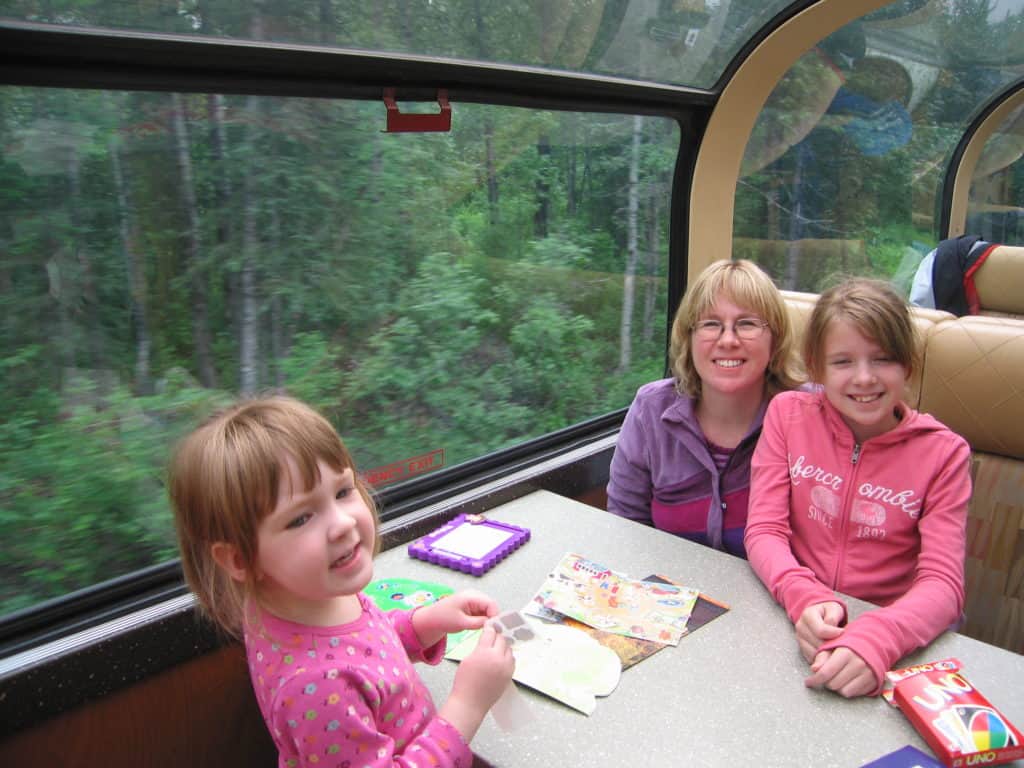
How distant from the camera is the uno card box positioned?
1.16 meters

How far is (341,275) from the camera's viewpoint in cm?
233

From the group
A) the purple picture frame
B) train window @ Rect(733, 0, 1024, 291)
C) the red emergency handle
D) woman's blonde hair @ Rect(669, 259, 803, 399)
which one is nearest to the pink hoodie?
woman's blonde hair @ Rect(669, 259, 803, 399)

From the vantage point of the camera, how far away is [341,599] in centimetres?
128

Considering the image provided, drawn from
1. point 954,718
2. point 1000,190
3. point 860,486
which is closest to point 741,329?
point 860,486

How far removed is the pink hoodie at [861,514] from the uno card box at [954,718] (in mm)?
162

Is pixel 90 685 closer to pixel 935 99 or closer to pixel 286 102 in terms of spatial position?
pixel 286 102

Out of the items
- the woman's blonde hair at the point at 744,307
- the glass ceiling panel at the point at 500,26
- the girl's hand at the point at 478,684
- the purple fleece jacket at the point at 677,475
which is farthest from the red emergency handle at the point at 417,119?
the girl's hand at the point at 478,684

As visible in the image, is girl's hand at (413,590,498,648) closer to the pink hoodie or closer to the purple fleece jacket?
the pink hoodie

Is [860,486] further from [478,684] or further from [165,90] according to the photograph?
[165,90]

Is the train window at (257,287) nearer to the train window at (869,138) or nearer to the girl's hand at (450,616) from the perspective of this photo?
the girl's hand at (450,616)

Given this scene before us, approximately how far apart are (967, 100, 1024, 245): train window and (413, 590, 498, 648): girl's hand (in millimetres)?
6228

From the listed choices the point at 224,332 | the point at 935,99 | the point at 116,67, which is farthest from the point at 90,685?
the point at 935,99

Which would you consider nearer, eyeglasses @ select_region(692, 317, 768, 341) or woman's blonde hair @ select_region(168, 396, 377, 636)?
woman's blonde hair @ select_region(168, 396, 377, 636)

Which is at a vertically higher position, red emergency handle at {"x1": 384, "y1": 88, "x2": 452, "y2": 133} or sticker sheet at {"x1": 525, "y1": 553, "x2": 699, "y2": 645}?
red emergency handle at {"x1": 384, "y1": 88, "x2": 452, "y2": 133}
